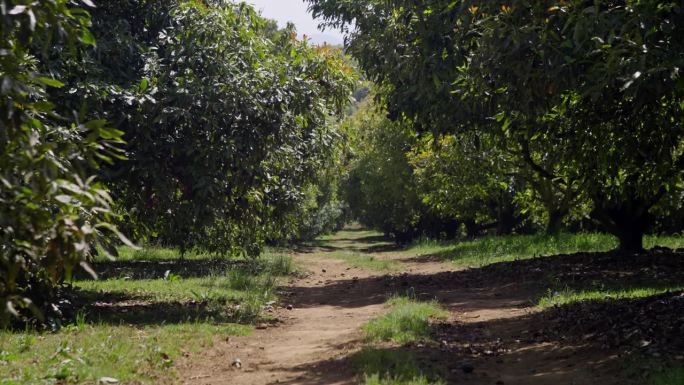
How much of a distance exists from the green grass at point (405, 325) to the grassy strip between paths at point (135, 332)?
2.27 meters

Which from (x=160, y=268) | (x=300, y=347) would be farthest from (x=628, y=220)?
(x=160, y=268)

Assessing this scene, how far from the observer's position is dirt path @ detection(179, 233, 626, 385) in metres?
8.63

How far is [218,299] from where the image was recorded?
51.1 feet

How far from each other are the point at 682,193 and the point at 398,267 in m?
10.8

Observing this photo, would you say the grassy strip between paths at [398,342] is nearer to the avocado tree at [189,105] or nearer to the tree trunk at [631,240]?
the avocado tree at [189,105]

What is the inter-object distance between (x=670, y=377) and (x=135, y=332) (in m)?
7.27

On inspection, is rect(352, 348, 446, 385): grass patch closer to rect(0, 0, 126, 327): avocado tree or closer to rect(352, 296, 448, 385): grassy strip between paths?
rect(352, 296, 448, 385): grassy strip between paths

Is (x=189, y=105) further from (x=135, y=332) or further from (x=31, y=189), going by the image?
(x=31, y=189)

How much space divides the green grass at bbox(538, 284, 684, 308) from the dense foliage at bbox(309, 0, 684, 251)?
193cm

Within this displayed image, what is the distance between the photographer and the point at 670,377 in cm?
740

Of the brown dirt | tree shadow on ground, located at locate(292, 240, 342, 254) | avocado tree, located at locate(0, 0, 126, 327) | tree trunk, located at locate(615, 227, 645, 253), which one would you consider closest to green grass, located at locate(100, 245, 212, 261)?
the brown dirt

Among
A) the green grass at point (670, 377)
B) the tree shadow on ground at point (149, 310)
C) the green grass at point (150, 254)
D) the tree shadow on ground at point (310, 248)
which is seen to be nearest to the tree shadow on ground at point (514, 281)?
the tree shadow on ground at point (149, 310)

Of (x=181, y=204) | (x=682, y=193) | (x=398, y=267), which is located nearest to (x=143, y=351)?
(x=181, y=204)

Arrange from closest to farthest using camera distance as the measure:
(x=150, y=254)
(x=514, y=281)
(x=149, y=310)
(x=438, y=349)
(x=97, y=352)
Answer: (x=97, y=352) < (x=438, y=349) < (x=149, y=310) < (x=514, y=281) < (x=150, y=254)
